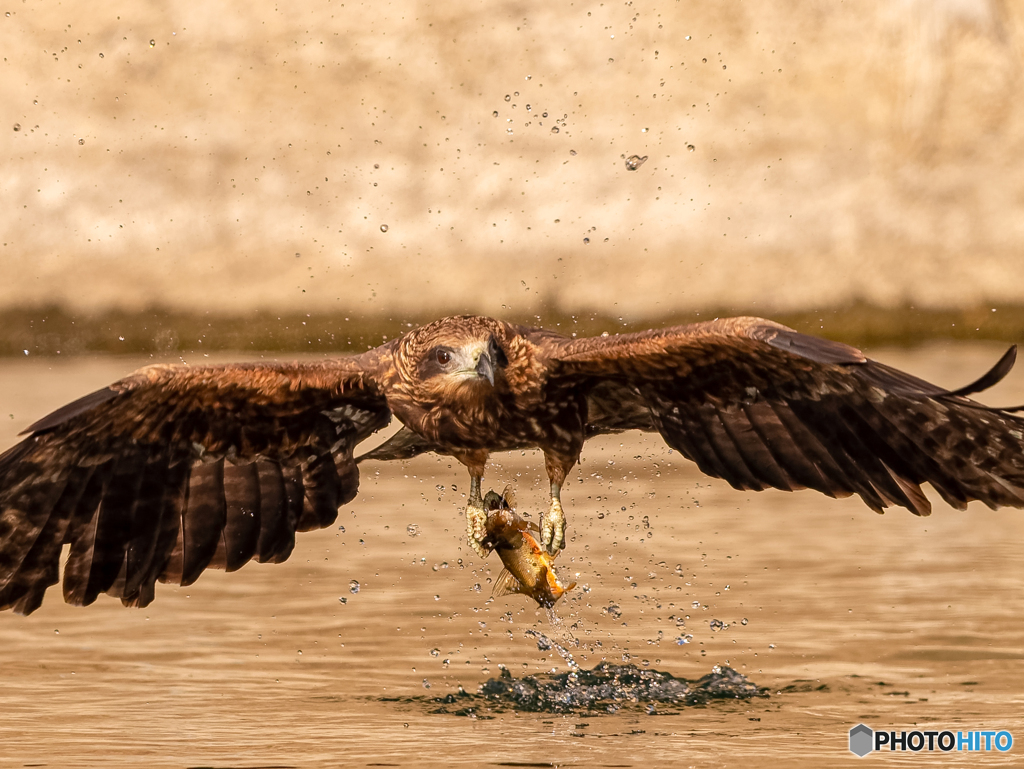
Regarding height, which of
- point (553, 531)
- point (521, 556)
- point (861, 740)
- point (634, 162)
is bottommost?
point (861, 740)

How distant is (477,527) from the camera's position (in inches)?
299

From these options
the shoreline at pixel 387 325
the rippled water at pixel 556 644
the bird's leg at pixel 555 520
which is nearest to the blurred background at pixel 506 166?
the shoreline at pixel 387 325

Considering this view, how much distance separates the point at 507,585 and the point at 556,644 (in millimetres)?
634

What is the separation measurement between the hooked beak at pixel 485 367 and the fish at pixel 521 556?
2.15ft

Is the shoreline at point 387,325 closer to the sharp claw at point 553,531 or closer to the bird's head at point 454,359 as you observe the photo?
the sharp claw at point 553,531

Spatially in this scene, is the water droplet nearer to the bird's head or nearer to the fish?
the bird's head

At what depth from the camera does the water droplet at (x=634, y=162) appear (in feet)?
55.5

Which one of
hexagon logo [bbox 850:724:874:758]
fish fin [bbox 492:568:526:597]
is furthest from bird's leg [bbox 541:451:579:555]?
hexagon logo [bbox 850:724:874:758]

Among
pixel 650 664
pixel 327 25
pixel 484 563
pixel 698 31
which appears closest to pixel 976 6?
pixel 698 31

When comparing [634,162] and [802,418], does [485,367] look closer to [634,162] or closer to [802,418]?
[802,418]

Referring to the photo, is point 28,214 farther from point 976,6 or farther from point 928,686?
point 928,686

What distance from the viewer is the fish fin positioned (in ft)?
24.6

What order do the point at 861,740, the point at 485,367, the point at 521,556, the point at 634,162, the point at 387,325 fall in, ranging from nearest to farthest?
the point at 861,740 → the point at 485,367 → the point at 521,556 → the point at 634,162 → the point at 387,325

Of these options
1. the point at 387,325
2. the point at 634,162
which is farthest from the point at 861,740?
the point at 387,325
